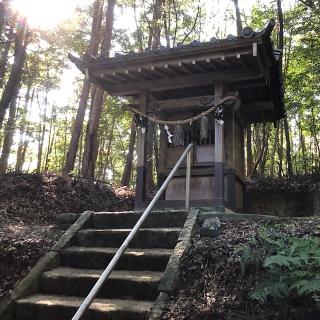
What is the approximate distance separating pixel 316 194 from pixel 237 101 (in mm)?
5238

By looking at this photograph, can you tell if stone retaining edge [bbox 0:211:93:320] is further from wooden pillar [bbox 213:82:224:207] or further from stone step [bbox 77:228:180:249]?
wooden pillar [bbox 213:82:224:207]

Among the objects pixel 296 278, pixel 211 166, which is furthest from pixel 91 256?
pixel 211 166

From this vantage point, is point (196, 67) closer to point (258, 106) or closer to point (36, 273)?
point (258, 106)

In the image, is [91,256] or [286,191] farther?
[286,191]

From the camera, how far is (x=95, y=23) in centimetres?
1457

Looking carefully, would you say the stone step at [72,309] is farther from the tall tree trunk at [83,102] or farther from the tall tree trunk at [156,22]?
the tall tree trunk at [156,22]

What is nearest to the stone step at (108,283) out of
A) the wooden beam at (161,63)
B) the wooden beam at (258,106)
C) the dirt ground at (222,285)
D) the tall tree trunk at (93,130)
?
the dirt ground at (222,285)

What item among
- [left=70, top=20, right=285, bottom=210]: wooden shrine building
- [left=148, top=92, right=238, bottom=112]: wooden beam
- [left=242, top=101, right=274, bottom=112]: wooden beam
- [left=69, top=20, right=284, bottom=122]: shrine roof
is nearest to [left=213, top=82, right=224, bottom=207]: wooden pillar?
[left=70, top=20, right=285, bottom=210]: wooden shrine building

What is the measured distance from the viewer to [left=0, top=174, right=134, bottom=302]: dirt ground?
4969 mm

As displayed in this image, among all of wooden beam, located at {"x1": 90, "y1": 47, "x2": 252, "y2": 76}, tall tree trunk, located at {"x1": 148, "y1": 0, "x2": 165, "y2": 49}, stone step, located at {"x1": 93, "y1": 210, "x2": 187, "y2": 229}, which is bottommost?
stone step, located at {"x1": 93, "y1": 210, "x2": 187, "y2": 229}

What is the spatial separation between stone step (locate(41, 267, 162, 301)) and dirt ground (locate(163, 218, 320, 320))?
41 centimetres

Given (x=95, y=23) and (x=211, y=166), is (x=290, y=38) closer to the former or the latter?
(x=95, y=23)

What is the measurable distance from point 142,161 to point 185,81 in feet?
6.39

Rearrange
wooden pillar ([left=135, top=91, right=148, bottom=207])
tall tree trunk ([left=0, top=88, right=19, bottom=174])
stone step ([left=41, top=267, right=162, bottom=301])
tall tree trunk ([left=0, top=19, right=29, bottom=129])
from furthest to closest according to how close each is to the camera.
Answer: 1. tall tree trunk ([left=0, top=88, right=19, bottom=174])
2. tall tree trunk ([left=0, top=19, right=29, bottom=129])
3. wooden pillar ([left=135, top=91, right=148, bottom=207])
4. stone step ([left=41, top=267, right=162, bottom=301])
